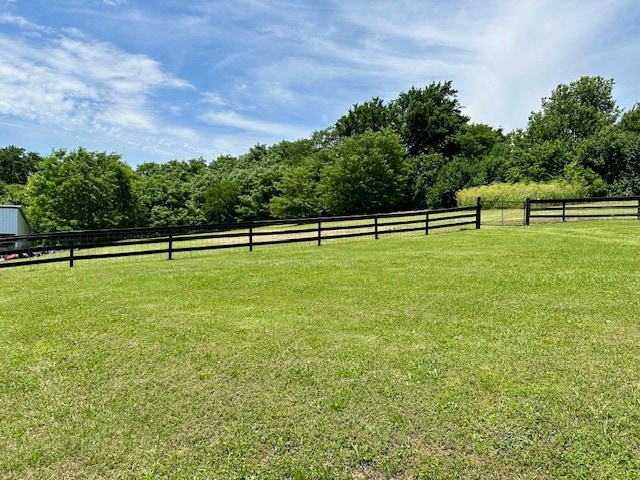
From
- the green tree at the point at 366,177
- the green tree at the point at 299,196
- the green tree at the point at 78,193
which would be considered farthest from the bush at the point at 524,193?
the green tree at the point at 78,193

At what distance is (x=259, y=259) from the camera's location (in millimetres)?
11430

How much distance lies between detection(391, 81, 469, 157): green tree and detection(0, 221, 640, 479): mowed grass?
42.6 metres

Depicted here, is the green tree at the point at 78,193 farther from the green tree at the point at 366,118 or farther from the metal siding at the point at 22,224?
the green tree at the point at 366,118

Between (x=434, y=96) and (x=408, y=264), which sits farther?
(x=434, y=96)

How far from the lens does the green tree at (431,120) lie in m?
47.1

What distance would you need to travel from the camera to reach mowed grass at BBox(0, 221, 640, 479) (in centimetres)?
274

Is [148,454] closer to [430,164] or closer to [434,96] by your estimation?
[430,164]

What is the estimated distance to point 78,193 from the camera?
1443 inches

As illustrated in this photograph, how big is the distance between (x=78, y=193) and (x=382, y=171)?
2727 cm

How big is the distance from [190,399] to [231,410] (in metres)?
0.43

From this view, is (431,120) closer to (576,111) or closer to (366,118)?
(366,118)

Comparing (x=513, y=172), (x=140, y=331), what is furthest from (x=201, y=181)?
(x=140, y=331)

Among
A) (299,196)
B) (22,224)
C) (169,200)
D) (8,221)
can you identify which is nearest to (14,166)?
(169,200)

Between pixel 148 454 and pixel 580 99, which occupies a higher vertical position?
pixel 580 99
